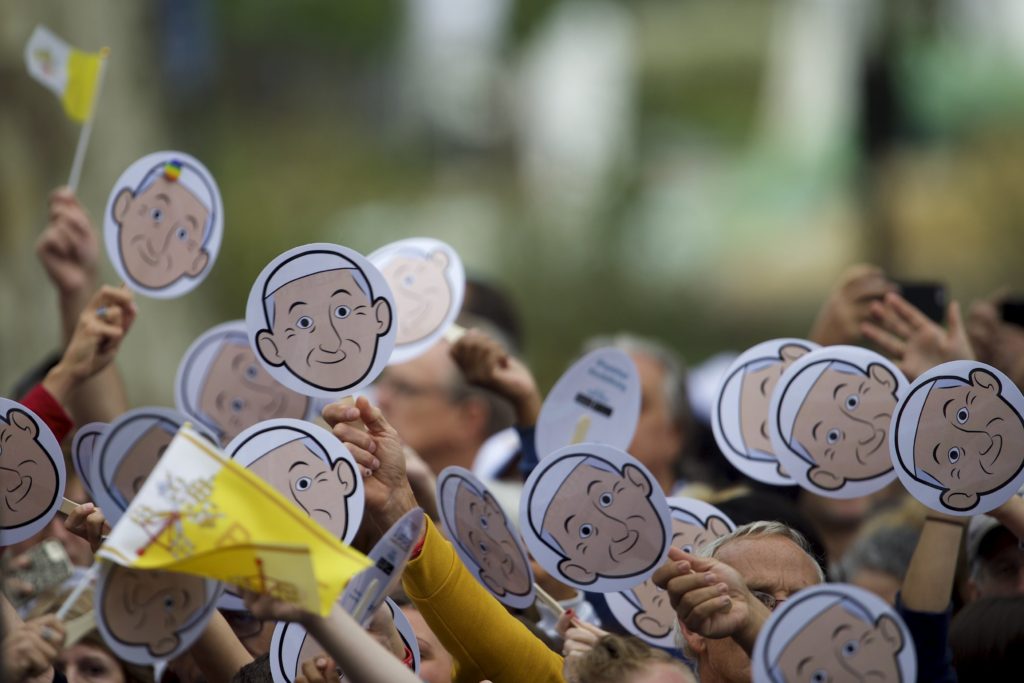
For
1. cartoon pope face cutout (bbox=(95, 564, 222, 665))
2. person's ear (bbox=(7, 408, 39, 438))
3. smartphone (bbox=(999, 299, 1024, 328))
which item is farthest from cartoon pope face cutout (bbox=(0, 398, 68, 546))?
smartphone (bbox=(999, 299, 1024, 328))

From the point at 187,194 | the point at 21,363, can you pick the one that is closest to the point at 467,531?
the point at 187,194

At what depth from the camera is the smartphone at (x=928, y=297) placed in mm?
3205

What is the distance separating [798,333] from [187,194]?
443 inches

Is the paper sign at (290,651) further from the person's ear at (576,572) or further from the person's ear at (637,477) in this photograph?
Answer: the person's ear at (637,477)

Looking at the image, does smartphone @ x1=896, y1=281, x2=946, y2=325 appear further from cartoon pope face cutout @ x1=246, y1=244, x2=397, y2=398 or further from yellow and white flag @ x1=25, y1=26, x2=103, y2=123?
yellow and white flag @ x1=25, y1=26, x2=103, y2=123

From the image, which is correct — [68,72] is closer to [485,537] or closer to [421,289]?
[421,289]

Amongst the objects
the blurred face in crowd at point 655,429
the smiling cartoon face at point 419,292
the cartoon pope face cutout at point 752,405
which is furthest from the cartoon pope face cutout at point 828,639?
the blurred face in crowd at point 655,429

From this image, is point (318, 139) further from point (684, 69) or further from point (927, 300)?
point (927, 300)

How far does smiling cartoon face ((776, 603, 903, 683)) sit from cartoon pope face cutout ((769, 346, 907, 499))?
54 centimetres

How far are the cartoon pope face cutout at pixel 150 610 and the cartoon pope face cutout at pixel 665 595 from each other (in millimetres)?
912

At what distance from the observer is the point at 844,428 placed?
260 centimetres

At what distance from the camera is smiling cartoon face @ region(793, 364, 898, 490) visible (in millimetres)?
2590

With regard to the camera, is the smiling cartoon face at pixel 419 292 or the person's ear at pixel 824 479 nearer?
the person's ear at pixel 824 479

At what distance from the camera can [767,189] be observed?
48.1 feet
